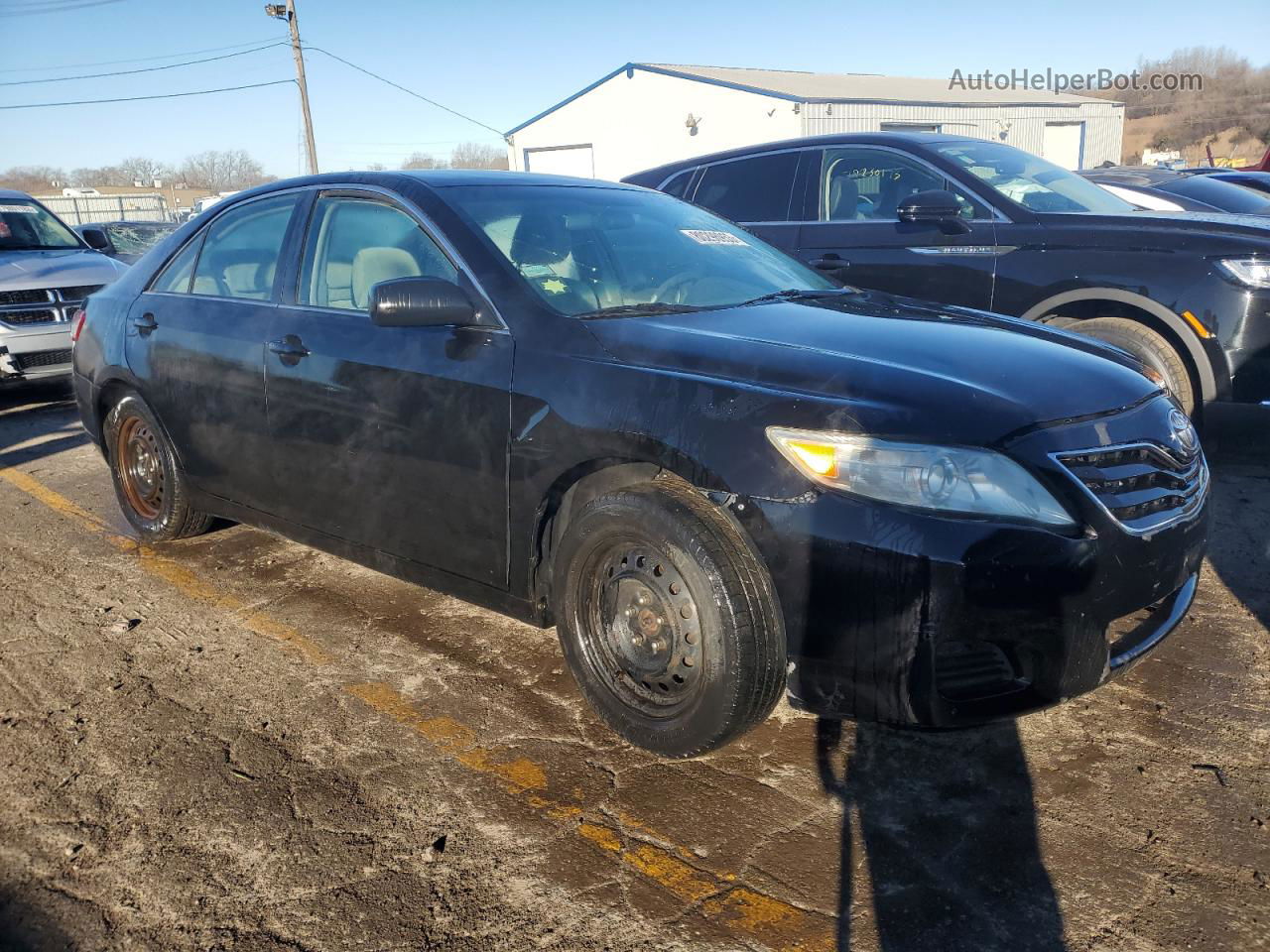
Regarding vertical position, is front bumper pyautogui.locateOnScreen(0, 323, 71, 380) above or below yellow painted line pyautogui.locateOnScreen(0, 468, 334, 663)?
above

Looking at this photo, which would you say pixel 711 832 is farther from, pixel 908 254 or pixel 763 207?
pixel 763 207

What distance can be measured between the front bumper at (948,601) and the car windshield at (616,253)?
1.15 m

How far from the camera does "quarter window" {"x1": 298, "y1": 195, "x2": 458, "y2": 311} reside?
11.3ft

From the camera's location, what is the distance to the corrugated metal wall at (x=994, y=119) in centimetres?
2819

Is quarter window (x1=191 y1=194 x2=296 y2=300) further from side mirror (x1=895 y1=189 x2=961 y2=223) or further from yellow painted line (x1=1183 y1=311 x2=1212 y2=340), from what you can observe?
yellow painted line (x1=1183 y1=311 x2=1212 y2=340)

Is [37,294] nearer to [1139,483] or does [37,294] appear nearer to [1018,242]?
[1018,242]

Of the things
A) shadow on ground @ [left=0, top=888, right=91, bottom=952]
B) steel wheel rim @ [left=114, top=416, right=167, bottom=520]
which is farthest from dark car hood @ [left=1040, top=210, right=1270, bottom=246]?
shadow on ground @ [left=0, top=888, right=91, bottom=952]

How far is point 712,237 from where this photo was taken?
3842mm

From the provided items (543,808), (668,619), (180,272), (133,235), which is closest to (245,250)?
(180,272)

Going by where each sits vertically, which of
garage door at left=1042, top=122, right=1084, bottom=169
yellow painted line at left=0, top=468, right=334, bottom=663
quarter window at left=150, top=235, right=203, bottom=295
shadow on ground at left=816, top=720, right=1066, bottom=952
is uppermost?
garage door at left=1042, top=122, right=1084, bottom=169

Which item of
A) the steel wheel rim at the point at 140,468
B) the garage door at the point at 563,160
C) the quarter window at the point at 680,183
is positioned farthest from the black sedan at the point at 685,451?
the garage door at the point at 563,160

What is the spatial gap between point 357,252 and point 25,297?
609 cm

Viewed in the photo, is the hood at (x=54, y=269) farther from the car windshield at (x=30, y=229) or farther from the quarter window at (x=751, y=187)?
the quarter window at (x=751, y=187)

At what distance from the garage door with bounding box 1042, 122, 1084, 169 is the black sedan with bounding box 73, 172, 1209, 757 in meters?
35.8
